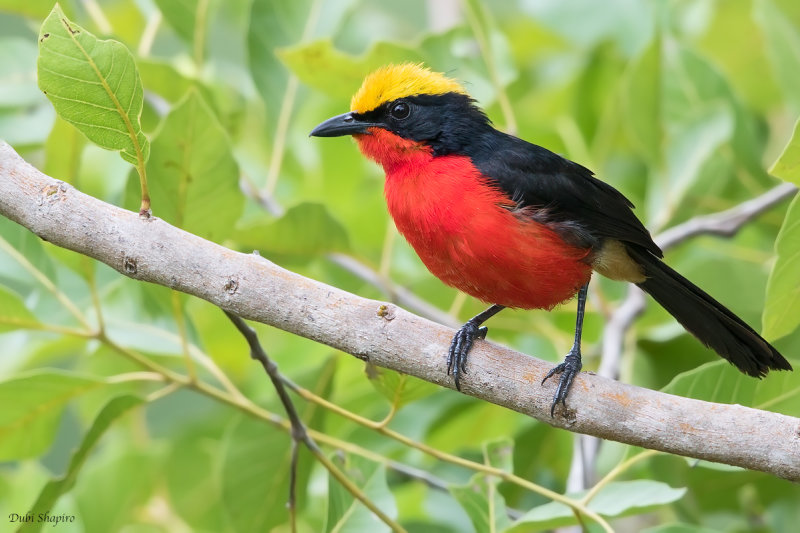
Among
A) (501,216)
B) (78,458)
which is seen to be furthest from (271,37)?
(78,458)

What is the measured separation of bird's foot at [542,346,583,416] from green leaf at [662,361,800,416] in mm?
266

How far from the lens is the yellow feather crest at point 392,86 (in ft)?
10.8

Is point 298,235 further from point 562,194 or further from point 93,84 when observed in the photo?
point 93,84

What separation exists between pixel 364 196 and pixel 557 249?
1624 millimetres

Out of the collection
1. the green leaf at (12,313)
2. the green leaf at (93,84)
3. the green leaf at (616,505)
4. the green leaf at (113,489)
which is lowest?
the green leaf at (113,489)

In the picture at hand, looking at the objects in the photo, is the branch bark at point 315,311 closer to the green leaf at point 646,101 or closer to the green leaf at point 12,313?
the green leaf at point 12,313

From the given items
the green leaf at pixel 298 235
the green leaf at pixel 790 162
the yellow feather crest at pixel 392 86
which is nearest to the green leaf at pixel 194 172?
the green leaf at pixel 298 235

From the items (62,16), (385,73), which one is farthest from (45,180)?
(385,73)

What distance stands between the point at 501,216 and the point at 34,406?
5.12ft

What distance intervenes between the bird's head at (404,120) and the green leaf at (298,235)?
0.29 m

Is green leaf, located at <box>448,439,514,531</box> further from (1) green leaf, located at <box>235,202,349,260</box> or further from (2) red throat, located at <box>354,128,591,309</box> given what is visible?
(1) green leaf, located at <box>235,202,349,260</box>

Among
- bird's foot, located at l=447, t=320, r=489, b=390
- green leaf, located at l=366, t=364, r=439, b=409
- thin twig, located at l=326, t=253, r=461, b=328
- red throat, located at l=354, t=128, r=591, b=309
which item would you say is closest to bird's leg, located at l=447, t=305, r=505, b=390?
bird's foot, located at l=447, t=320, r=489, b=390

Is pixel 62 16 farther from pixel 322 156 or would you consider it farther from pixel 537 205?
pixel 322 156

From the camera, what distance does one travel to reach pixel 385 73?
10.9 ft
